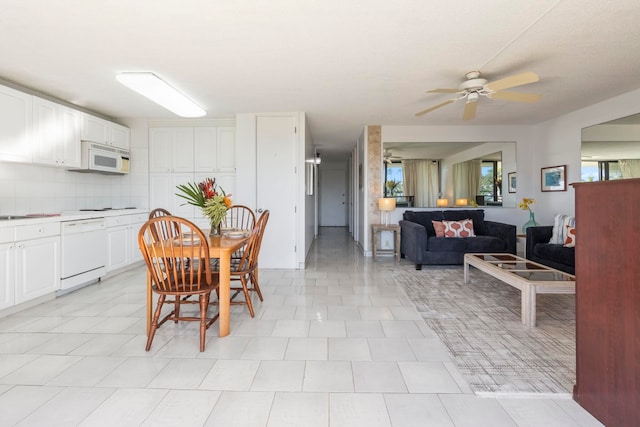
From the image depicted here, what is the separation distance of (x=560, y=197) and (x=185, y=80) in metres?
5.91

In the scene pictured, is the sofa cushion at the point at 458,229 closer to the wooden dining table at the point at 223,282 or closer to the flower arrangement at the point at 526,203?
the flower arrangement at the point at 526,203

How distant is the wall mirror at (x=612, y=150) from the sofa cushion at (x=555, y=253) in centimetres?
138

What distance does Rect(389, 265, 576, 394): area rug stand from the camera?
5.91ft

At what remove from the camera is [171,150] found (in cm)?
508

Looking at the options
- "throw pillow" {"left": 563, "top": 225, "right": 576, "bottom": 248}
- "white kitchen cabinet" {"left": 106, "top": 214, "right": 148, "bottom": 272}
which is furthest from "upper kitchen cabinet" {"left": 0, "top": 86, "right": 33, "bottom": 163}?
"throw pillow" {"left": 563, "top": 225, "right": 576, "bottom": 248}

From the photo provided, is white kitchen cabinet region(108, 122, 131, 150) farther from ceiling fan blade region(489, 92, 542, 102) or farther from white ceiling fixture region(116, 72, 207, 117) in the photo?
ceiling fan blade region(489, 92, 542, 102)

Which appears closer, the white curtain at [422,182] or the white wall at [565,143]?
the white wall at [565,143]

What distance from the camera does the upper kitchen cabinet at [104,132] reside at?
4.16 meters

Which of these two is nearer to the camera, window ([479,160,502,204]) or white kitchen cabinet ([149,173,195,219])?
white kitchen cabinet ([149,173,195,219])

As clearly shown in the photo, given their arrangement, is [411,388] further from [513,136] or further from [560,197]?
[513,136]

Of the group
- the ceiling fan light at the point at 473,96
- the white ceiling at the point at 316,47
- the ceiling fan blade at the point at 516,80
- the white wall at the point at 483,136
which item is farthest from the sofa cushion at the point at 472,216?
the ceiling fan blade at the point at 516,80

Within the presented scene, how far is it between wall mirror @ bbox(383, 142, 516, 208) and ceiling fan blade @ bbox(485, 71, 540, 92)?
2841 millimetres

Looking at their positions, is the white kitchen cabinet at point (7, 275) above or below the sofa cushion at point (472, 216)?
below

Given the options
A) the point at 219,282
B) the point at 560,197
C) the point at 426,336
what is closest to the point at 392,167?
the point at 560,197
